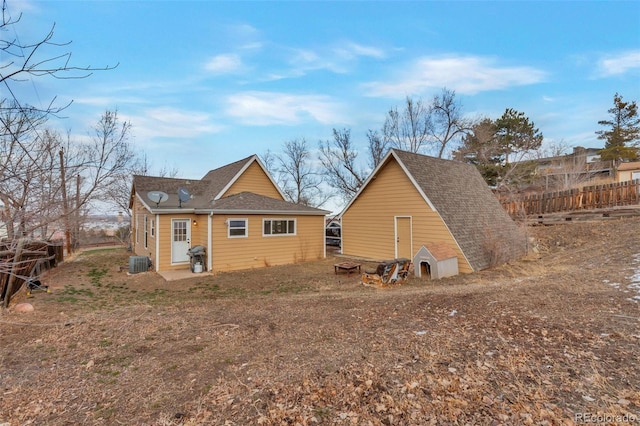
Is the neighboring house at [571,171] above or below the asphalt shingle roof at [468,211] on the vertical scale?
above

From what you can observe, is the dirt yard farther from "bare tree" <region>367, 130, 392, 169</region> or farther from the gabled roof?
"bare tree" <region>367, 130, 392, 169</region>

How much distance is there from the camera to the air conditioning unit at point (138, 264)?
12164 millimetres

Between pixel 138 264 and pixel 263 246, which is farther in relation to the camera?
pixel 263 246

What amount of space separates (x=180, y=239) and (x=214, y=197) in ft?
9.56

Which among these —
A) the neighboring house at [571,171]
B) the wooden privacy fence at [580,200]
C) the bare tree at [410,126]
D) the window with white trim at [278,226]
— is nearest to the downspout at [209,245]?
the window with white trim at [278,226]

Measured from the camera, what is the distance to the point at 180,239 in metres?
13.0

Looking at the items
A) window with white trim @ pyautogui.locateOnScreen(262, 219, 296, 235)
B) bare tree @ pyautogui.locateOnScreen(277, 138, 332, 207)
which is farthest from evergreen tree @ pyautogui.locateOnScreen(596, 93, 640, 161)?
window with white trim @ pyautogui.locateOnScreen(262, 219, 296, 235)

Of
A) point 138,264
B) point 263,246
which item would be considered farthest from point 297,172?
point 138,264

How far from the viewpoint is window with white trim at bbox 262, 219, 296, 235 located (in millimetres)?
13430

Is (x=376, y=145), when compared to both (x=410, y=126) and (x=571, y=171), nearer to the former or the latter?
(x=410, y=126)

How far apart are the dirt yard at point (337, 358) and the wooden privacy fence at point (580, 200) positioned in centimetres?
1091

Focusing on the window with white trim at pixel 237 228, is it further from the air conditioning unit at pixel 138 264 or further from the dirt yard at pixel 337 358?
the dirt yard at pixel 337 358

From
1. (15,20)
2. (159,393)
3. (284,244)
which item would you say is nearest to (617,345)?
(159,393)

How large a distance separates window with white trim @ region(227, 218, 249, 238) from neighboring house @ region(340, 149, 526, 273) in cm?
543
